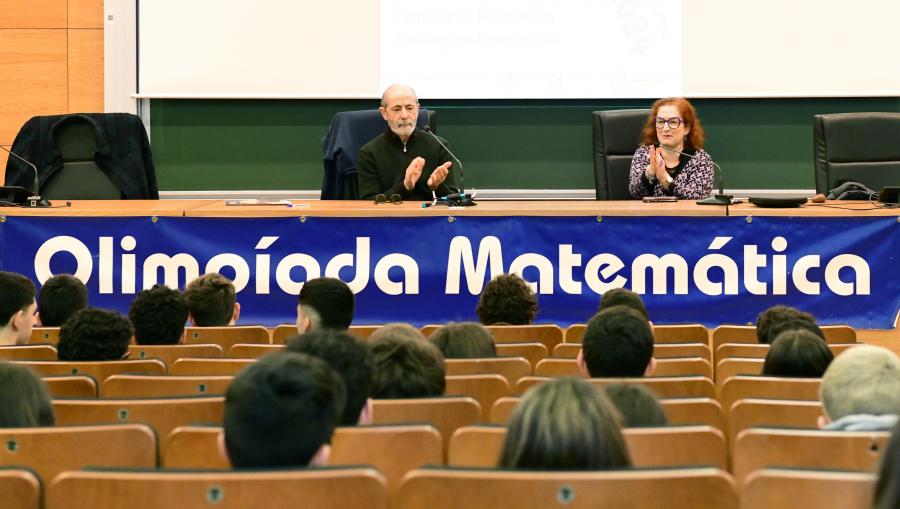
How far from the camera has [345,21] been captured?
7766mm

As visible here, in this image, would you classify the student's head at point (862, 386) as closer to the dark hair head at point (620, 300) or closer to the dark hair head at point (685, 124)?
the dark hair head at point (620, 300)

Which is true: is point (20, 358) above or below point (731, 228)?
below

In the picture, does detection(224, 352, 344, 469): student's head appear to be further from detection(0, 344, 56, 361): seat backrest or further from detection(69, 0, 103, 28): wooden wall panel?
detection(69, 0, 103, 28): wooden wall panel

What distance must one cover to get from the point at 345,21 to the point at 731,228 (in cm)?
336

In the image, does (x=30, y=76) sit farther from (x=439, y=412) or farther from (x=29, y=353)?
(x=439, y=412)

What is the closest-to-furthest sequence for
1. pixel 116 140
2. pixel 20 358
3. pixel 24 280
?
pixel 20 358, pixel 24 280, pixel 116 140

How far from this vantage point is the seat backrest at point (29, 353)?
3545 millimetres

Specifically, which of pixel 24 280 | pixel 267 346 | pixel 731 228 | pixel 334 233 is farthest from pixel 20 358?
pixel 731 228

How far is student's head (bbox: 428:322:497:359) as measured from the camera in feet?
11.1

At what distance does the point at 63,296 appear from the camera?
4426mm

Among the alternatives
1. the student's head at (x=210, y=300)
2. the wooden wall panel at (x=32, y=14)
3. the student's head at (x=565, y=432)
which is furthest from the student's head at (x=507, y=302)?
the wooden wall panel at (x=32, y=14)

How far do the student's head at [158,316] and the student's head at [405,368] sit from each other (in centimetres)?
145

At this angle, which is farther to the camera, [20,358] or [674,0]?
[674,0]

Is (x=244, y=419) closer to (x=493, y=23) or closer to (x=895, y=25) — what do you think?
(x=493, y=23)
